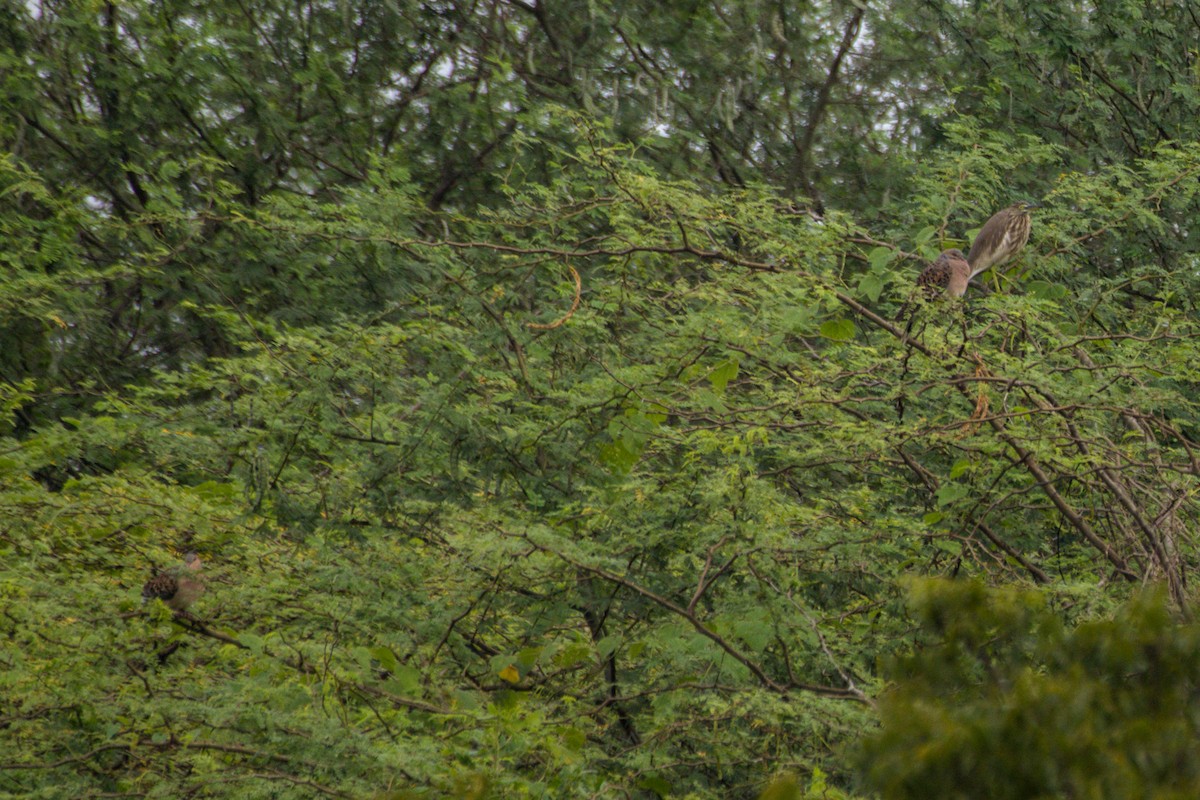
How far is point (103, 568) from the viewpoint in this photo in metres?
5.80

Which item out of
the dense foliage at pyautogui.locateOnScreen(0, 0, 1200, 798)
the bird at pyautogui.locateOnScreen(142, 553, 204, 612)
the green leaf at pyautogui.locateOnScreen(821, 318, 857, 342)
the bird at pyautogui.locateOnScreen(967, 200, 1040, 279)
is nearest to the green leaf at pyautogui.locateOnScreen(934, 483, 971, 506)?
the dense foliage at pyautogui.locateOnScreen(0, 0, 1200, 798)

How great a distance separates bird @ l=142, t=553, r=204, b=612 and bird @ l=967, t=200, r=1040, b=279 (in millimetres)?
3201

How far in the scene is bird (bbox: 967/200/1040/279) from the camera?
5.11 meters

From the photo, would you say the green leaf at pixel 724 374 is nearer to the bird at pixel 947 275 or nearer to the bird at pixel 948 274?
the bird at pixel 947 275

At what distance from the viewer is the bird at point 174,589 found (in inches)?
191

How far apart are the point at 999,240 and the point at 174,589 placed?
3.42 metres

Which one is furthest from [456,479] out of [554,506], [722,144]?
[722,144]

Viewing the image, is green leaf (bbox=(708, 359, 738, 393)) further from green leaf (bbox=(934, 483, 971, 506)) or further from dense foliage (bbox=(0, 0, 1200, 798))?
green leaf (bbox=(934, 483, 971, 506))

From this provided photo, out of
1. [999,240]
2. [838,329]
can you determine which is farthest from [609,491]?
[999,240]

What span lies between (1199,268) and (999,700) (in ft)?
17.6

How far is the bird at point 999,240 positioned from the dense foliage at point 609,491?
0.26m

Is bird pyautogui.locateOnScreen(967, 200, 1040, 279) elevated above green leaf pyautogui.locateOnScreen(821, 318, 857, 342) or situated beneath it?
elevated above

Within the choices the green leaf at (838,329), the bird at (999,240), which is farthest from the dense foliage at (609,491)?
the bird at (999,240)

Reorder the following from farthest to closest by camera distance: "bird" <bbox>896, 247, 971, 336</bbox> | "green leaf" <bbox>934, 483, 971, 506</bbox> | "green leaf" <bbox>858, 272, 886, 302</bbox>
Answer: "bird" <bbox>896, 247, 971, 336</bbox>
"green leaf" <bbox>858, 272, 886, 302</bbox>
"green leaf" <bbox>934, 483, 971, 506</bbox>
